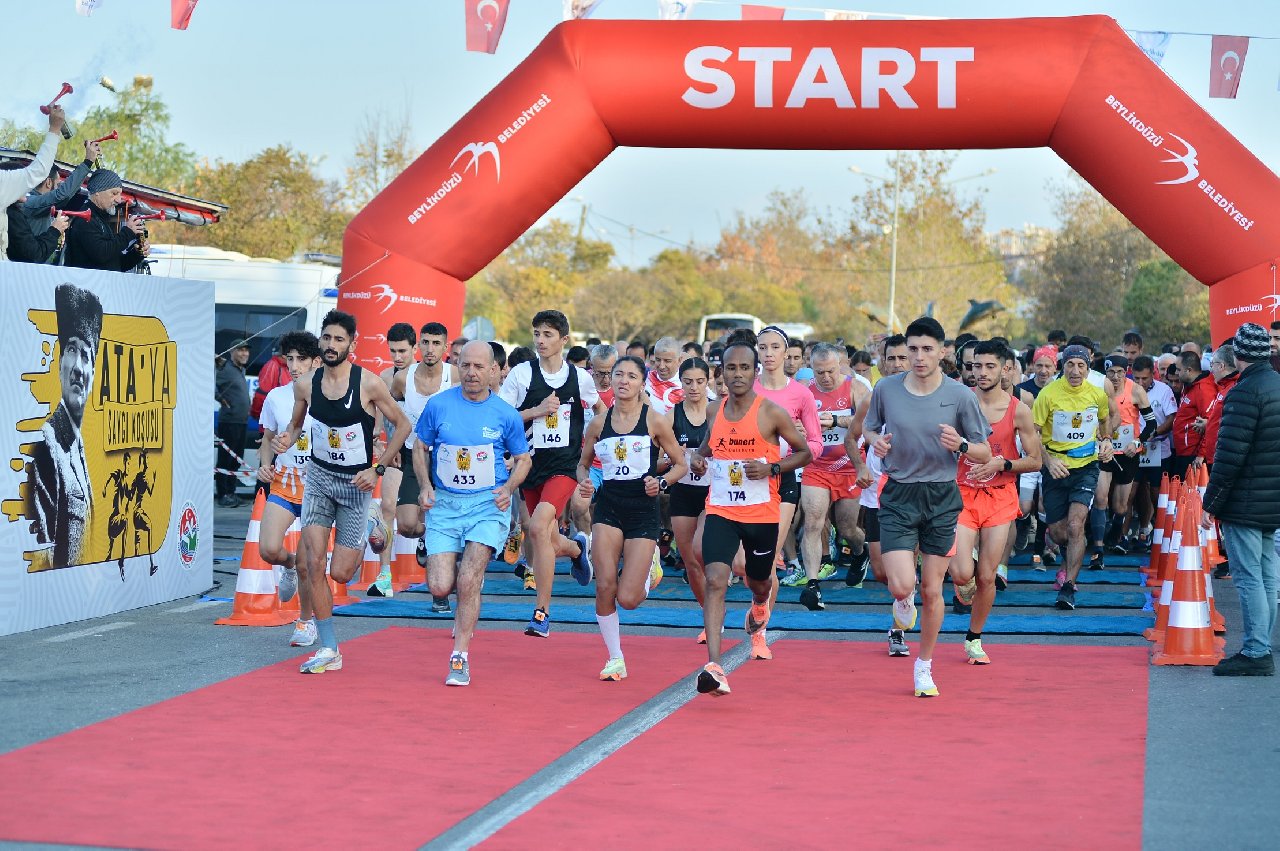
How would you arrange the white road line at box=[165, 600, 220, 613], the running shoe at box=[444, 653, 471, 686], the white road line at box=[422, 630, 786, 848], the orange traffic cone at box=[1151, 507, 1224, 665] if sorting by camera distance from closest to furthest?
the white road line at box=[422, 630, 786, 848] → the running shoe at box=[444, 653, 471, 686] → the orange traffic cone at box=[1151, 507, 1224, 665] → the white road line at box=[165, 600, 220, 613]

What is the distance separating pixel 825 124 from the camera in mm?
14477

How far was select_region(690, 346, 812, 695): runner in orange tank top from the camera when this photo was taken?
8.82m

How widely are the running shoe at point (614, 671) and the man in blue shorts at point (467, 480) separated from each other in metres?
0.79

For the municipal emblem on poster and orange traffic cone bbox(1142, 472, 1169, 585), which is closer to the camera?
the municipal emblem on poster

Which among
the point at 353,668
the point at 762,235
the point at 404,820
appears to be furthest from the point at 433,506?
the point at 762,235

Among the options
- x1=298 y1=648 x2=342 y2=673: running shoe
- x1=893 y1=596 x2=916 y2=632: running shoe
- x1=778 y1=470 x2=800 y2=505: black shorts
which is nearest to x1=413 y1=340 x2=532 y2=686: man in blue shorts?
x1=298 y1=648 x2=342 y2=673: running shoe

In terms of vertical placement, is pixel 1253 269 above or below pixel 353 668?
above

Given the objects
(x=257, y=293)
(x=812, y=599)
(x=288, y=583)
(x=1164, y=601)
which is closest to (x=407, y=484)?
(x=288, y=583)

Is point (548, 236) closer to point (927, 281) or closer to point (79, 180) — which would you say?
point (927, 281)

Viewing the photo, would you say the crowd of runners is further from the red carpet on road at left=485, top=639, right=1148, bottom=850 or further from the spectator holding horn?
the spectator holding horn

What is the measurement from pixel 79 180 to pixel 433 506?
4089 mm

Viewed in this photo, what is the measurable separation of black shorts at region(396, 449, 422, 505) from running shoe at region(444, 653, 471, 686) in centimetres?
350

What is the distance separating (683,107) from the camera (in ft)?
47.2

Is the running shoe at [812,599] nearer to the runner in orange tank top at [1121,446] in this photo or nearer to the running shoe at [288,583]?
the runner in orange tank top at [1121,446]
